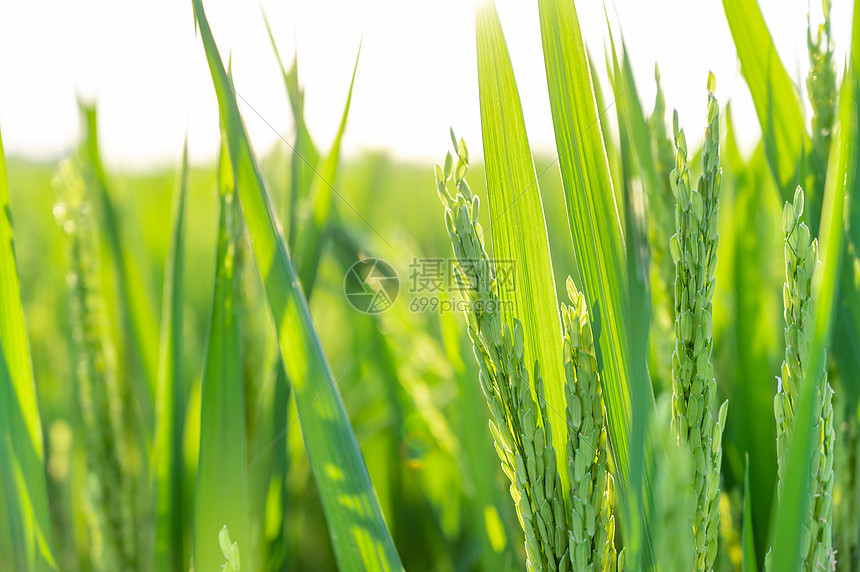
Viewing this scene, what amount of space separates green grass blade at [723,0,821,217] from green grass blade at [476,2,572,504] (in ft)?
0.71

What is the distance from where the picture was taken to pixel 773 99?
Answer: 0.48 metres

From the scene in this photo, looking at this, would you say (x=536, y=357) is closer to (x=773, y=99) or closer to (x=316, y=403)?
(x=316, y=403)

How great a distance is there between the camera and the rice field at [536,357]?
1.03 feet

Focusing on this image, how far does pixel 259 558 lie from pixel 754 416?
1.90ft

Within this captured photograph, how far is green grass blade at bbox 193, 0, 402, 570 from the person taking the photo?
15.0 inches

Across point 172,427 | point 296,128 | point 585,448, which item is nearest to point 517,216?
A: point 585,448

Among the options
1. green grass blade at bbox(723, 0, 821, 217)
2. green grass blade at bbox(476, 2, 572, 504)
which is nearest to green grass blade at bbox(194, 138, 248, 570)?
green grass blade at bbox(476, 2, 572, 504)

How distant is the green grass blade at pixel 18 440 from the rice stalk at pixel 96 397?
94mm

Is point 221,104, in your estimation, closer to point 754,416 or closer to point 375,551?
point 375,551

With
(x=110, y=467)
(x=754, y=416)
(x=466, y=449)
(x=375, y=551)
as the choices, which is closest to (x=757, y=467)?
(x=754, y=416)

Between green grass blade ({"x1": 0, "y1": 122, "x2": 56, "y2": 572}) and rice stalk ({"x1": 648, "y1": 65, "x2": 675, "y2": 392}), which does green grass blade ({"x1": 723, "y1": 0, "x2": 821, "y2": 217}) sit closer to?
rice stalk ({"x1": 648, "y1": 65, "x2": 675, "y2": 392})

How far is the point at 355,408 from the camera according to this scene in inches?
42.4

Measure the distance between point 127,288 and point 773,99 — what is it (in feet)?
2.83

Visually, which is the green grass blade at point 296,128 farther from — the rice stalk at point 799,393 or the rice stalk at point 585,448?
the rice stalk at point 799,393
